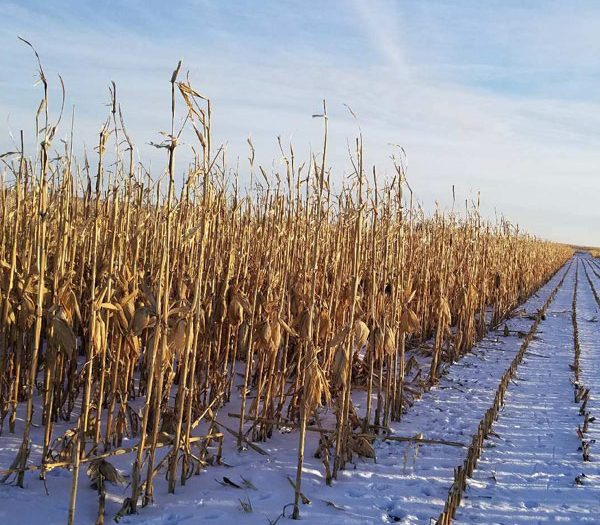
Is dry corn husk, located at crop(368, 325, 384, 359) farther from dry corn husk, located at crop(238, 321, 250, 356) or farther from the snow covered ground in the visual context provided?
dry corn husk, located at crop(238, 321, 250, 356)

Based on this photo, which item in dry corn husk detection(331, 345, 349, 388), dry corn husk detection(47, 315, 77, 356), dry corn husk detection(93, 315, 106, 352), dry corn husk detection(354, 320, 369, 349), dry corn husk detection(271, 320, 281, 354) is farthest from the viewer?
dry corn husk detection(271, 320, 281, 354)

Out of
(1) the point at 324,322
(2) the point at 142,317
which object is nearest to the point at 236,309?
(1) the point at 324,322

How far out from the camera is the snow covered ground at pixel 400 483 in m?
2.77

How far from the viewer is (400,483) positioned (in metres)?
3.27

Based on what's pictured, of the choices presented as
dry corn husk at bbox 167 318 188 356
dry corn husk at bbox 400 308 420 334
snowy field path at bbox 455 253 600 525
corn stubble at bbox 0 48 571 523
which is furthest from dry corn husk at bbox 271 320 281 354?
snowy field path at bbox 455 253 600 525

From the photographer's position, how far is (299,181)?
349 centimetres

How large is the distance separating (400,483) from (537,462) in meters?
1.07

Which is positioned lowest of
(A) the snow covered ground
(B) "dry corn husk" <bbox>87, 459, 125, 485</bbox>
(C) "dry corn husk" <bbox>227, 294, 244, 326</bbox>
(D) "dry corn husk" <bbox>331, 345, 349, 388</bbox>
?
(A) the snow covered ground

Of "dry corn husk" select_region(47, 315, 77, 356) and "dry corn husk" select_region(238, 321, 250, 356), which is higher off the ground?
"dry corn husk" select_region(47, 315, 77, 356)

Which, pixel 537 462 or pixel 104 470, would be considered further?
pixel 537 462

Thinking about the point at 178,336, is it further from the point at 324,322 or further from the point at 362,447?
the point at 362,447

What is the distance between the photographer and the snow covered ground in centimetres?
277

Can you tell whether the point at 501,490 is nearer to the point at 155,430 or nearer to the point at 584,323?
the point at 155,430

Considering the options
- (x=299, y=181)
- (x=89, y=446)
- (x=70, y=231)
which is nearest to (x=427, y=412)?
(x=299, y=181)
